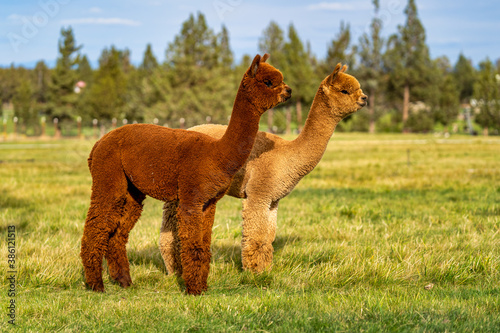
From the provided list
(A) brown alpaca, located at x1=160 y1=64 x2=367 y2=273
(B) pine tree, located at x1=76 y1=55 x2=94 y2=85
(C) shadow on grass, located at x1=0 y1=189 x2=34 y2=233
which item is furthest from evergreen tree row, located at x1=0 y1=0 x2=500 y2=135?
(A) brown alpaca, located at x1=160 y1=64 x2=367 y2=273

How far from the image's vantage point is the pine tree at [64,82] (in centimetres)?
6231

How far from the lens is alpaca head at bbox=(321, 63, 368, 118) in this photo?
228 inches

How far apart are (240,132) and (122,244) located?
1970mm

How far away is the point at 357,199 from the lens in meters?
12.2

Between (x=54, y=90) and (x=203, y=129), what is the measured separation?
63.7 m

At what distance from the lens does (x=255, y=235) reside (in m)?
5.88

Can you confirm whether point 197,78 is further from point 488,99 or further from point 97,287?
point 97,287

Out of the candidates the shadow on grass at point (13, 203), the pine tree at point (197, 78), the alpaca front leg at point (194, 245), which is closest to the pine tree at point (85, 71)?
the pine tree at point (197, 78)

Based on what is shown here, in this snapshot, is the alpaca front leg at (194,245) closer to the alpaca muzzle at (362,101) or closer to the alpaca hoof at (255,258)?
A: the alpaca hoof at (255,258)

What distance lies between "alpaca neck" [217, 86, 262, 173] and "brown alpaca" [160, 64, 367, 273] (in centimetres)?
96

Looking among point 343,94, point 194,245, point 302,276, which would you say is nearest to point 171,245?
point 194,245

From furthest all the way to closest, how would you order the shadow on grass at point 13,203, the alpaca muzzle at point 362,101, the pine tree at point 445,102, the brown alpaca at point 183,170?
the pine tree at point 445,102 → the shadow on grass at point 13,203 → the alpaca muzzle at point 362,101 → the brown alpaca at point 183,170

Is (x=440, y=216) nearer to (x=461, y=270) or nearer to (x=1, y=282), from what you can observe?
(x=461, y=270)

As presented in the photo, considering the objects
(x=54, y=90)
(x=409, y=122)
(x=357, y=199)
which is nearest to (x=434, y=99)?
(x=409, y=122)
